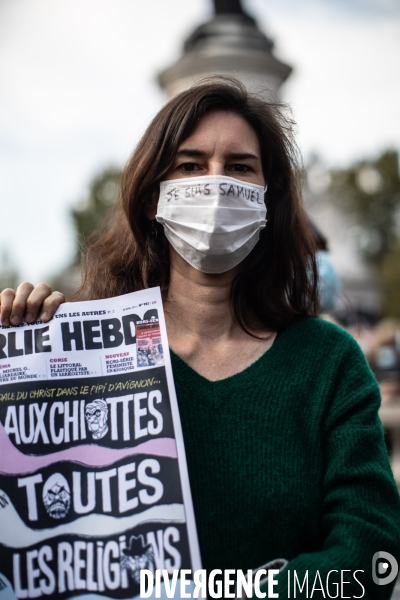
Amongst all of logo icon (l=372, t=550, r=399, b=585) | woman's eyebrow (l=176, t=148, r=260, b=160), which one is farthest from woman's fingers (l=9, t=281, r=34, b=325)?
logo icon (l=372, t=550, r=399, b=585)

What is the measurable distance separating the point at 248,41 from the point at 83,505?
18.6 feet

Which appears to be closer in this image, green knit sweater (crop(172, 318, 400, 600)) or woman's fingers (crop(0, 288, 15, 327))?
green knit sweater (crop(172, 318, 400, 600))

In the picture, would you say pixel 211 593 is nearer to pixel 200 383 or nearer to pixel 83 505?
pixel 83 505

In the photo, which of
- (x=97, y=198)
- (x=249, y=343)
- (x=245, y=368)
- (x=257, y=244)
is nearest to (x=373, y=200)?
(x=97, y=198)

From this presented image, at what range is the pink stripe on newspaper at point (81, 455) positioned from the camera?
1.62 metres

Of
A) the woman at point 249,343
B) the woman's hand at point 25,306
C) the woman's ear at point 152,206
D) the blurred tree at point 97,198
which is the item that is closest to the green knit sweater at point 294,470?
the woman at point 249,343

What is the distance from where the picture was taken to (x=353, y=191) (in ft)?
144

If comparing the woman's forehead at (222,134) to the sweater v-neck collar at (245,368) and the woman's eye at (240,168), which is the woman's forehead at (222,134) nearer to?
the woman's eye at (240,168)

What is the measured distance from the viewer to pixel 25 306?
1.79m

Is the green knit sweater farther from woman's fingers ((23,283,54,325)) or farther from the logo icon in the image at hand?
woman's fingers ((23,283,54,325))

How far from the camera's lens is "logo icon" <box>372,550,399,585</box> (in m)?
1.64

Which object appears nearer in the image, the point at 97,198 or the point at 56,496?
the point at 56,496

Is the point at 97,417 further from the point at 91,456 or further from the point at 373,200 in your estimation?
the point at 373,200

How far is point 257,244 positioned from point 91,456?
39.3 inches
